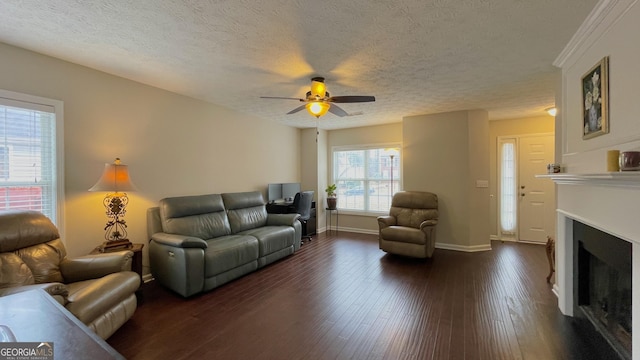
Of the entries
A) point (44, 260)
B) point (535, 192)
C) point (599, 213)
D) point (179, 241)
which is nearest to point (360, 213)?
point (535, 192)

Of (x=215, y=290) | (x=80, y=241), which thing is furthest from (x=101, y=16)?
(x=215, y=290)

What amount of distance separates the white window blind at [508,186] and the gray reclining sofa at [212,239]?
4.24 meters

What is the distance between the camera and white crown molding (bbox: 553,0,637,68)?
5.65 ft

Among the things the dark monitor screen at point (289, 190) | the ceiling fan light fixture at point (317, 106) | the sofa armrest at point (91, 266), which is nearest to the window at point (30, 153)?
the sofa armrest at point (91, 266)

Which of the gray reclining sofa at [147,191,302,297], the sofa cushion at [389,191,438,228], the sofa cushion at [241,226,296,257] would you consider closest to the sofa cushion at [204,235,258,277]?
the gray reclining sofa at [147,191,302,297]

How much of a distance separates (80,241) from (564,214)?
5.04 metres

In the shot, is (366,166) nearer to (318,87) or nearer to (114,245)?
(318,87)

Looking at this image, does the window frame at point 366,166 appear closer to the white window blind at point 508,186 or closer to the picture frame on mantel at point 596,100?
the white window blind at point 508,186

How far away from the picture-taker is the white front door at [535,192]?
497 centimetres

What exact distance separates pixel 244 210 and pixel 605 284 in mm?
4304

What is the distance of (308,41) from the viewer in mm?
2260

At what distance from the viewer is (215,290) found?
10.2ft

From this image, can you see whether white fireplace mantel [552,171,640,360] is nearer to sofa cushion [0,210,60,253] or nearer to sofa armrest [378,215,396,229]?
sofa armrest [378,215,396,229]

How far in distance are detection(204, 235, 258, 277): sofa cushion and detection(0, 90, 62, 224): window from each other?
Result: 1.53m
